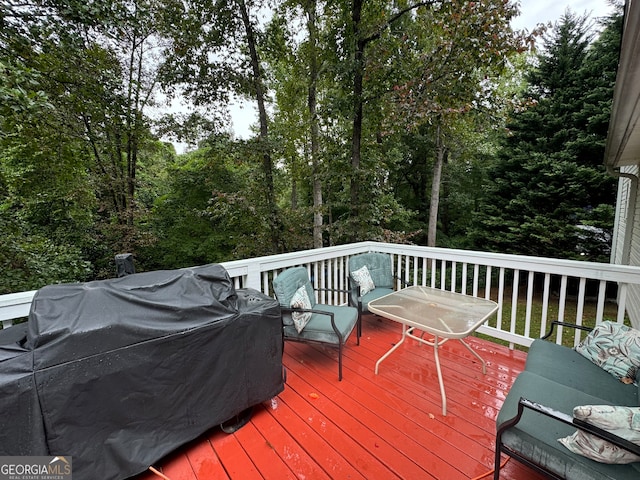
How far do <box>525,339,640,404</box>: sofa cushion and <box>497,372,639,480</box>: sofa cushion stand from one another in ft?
0.42

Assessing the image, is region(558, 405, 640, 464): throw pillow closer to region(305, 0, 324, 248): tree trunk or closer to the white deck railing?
the white deck railing

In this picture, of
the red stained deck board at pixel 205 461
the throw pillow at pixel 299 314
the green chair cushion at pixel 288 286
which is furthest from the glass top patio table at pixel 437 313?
the red stained deck board at pixel 205 461

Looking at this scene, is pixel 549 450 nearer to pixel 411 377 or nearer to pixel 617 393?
pixel 617 393

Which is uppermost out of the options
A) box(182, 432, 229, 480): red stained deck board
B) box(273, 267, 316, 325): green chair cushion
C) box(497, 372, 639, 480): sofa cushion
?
box(273, 267, 316, 325): green chair cushion

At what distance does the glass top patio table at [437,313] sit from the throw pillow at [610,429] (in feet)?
3.10

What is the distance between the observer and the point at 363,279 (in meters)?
3.62

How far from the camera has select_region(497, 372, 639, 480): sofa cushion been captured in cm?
121

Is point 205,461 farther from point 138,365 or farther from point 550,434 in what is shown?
point 550,434

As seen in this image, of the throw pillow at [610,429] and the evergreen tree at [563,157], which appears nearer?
the throw pillow at [610,429]

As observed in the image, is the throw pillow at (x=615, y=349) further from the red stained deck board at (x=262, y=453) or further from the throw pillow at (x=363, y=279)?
the red stained deck board at (x=262, y=453)

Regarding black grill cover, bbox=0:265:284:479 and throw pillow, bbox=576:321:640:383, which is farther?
throw pillow, bbox=576:321:640:383

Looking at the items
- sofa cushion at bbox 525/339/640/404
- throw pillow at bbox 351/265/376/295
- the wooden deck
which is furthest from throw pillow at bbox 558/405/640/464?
throw pillow at bbox 351/265/376/295

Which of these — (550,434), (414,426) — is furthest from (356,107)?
(550,434)

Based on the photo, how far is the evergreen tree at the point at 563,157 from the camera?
23.2 feet
